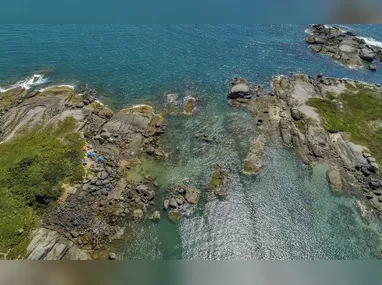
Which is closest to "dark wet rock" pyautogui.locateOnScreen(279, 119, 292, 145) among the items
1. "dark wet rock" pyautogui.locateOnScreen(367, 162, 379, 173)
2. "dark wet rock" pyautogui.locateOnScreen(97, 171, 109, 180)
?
"dark wet rock" pyautogui.locateOnScreen(367, 162, 379, 173)

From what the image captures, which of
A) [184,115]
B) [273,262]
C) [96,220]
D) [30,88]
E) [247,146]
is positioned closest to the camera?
[273,262]

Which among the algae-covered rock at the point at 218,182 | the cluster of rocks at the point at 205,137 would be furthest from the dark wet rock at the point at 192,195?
the cluster of rocks at the point at 205,137

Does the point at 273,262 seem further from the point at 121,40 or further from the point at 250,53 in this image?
the point at 121,40

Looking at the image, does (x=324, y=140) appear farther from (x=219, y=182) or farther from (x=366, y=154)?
(x=219, y=182)

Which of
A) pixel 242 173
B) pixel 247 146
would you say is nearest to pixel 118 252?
A: pixel 242 173

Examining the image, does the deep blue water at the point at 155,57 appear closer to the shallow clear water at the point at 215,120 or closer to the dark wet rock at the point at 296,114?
the shallow clear water at the point at 215,120

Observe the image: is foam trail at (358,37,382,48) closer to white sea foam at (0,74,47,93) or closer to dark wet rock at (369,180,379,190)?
dark wet rock at (369,180,379,190)
